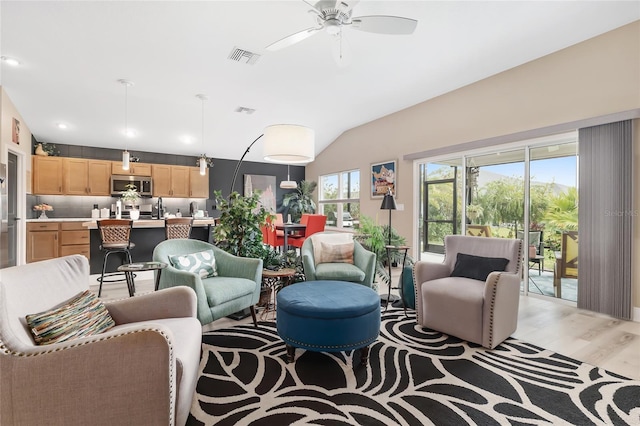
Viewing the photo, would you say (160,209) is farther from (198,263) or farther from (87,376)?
(87,376)

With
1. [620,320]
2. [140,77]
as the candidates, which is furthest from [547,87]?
[140,77]

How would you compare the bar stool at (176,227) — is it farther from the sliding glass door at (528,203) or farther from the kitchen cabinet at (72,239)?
the sliding glass door at (528,203)

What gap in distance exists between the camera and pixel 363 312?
7.21 ft

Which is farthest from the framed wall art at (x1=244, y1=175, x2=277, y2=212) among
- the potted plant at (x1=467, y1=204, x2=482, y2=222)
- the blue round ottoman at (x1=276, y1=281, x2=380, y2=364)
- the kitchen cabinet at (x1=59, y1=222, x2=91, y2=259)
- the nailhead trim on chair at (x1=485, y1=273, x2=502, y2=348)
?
the nailhead trim on chair at (x1=485, y1=273, x2=502, y2=348)

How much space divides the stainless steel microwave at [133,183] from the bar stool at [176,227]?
2.70 meters

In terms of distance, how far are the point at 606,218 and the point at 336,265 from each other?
2.95m

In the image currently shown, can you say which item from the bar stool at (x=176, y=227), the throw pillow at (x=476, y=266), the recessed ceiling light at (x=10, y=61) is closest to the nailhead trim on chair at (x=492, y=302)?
the throw pillow at (x=476, y=266)

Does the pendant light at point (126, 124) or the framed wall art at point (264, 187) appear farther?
the framed wall art at point (264, 187)

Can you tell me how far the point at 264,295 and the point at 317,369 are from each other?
4.89 feet

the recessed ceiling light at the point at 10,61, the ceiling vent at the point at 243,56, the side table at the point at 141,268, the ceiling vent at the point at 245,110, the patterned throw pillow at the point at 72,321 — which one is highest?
the ceiling vent at the point at 243,56

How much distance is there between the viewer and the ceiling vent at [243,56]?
3.76 m

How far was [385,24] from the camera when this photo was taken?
234cm

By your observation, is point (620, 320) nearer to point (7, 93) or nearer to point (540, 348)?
point (540, 348)

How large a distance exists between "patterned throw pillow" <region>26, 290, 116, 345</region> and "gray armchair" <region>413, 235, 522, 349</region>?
2475 mm
